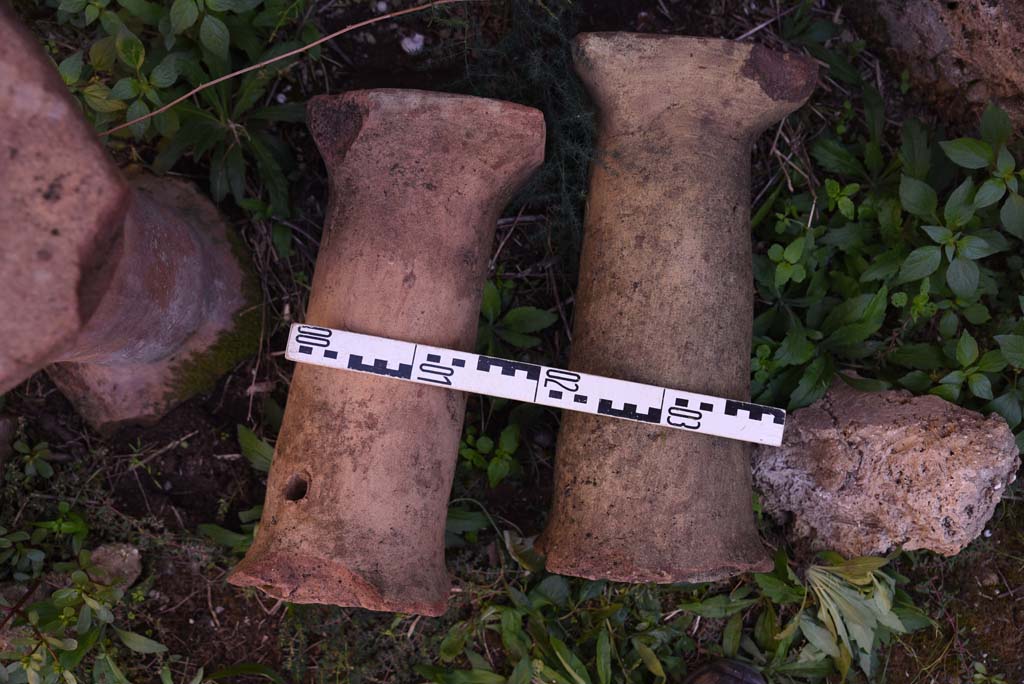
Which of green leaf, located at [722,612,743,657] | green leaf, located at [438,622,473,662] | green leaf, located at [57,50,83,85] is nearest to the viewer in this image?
green leaf, located at [57,50,83,85]

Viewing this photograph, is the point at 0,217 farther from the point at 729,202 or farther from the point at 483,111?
the point at 729,202

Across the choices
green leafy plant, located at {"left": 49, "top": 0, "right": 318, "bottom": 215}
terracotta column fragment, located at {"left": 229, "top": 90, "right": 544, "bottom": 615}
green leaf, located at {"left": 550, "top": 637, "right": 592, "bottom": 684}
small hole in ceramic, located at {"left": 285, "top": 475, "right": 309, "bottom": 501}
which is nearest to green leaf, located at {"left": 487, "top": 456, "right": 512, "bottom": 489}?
terracotta column fragment, located at {"left": 229, "top": 90, "right": 544, "bottom": 615}

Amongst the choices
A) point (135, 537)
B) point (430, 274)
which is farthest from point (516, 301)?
point (135, 537)

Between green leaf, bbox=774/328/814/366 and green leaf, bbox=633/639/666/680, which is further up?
green leaf, bbox=774/328/814/366

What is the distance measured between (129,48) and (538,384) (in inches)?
66.9

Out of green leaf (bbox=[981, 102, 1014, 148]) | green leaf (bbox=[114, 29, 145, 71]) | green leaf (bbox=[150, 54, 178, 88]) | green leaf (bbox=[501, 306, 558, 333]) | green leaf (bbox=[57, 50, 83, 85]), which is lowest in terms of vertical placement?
green leaf (bbox=[501, 306, 558, 333])

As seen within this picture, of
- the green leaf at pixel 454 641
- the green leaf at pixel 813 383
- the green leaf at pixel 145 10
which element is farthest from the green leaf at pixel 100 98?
the green leaf at pixel 813 383

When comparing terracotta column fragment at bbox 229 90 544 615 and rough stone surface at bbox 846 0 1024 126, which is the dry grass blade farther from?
rough stone surface at bbox 846 0 1024 126

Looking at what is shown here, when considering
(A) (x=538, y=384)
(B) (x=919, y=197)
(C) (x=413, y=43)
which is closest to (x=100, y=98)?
(C) (x=413, y=43)

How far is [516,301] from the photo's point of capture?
3.02m

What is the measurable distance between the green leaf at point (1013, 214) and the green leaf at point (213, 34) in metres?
2.73

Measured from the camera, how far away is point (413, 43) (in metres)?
2.94

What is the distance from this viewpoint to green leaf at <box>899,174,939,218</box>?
2.80 meters

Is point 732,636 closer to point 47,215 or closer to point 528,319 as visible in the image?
point 528,319
